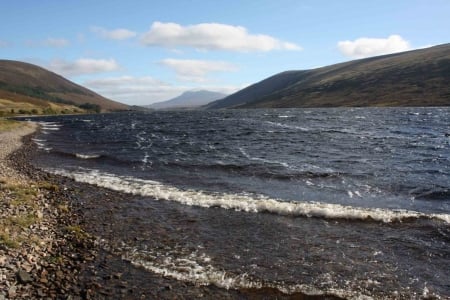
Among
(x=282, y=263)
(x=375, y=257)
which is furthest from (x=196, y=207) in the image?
(x=375, y=257)

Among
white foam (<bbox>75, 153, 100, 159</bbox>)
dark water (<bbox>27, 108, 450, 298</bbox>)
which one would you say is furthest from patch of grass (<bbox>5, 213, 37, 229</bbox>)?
white foam (<bbox>75, 153, 100, 159</bbox>)

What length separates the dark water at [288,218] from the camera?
16656 millimetres

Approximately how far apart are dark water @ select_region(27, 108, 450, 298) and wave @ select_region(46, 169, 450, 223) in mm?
78

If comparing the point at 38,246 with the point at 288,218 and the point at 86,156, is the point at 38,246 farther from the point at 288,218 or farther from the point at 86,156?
the point at 86,156

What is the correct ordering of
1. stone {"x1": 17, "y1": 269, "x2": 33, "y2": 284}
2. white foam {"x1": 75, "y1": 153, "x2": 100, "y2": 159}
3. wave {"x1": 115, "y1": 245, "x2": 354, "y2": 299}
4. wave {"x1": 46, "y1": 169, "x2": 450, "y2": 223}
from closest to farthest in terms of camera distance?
1. stone {"x1": 17, "y1": 269, "x2": 33, "y2": 284}
2. wave {"x1": 115, "y1": 245, "x2": 354, "y2": 299}
3. wave {"x1": 46, "y1": 169, "x2": 450, "y2": 223}
4. white foam {"x1": 75, "y1": 153, "x2": 100, "y2": 159}

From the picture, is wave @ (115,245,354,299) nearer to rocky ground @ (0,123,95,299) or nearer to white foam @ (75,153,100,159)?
rocky ground @ (0,123,95,299)

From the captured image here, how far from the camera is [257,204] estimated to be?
27344mm

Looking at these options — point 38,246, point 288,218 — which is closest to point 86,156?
point 288,218

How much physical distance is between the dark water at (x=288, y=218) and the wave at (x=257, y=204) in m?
0.08

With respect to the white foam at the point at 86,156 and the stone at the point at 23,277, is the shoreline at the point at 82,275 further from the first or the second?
the white foam at the point at 86,156

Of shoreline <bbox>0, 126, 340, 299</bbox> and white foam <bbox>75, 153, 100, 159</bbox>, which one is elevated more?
white foam <bbox>75, 153, 100, 159</bbox>

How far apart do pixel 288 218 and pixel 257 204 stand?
10.4 feet

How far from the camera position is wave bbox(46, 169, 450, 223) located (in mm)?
24969

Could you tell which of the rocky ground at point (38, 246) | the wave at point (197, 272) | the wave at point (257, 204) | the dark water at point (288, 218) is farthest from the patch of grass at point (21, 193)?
the wave at point (197, 272)
